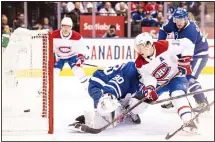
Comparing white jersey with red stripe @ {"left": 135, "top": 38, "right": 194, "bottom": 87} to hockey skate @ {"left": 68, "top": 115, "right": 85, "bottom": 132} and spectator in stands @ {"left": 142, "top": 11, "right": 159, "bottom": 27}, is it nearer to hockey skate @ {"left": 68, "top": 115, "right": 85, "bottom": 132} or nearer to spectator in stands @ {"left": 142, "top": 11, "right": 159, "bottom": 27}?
hockey skate @ {"left": 68, "top": 115, "right": 85, "bottom": 132}

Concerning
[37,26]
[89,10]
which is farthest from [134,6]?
[37,26]

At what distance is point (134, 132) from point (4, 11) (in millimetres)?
2597

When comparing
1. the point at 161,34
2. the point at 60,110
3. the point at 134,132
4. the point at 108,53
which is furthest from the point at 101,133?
the point at 108,53

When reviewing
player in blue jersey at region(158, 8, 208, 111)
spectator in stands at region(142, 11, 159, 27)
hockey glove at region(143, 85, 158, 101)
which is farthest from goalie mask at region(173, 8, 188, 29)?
spectator in stands at region(142, 11, 159, 27)

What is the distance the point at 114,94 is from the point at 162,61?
33 centimetres

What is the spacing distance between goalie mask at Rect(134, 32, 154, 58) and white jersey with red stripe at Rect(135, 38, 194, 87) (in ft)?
0.11

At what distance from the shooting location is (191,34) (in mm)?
3148

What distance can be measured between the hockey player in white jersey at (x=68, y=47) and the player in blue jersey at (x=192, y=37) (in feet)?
2.51

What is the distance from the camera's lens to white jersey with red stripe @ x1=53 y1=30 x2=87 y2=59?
3.78 metres

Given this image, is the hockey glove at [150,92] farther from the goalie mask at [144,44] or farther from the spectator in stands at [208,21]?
the spectator in stands at [208,21]

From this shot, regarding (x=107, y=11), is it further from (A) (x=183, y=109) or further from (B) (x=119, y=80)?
(A) (x=183, y=109)

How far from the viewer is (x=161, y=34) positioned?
134 inches

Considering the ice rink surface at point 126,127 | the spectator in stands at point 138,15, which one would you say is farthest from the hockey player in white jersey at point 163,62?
the spectator in stands at point 138,15

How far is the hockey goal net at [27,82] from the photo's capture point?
2557 millimetres
